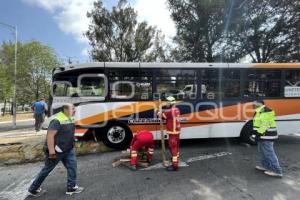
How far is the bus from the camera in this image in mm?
9547

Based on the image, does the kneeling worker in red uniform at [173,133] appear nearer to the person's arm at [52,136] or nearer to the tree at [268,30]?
the person's arm at [52,136]

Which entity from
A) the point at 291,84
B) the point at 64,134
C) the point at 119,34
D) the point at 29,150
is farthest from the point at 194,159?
the point at 119,34

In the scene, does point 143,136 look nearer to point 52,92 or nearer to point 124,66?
point 124,66

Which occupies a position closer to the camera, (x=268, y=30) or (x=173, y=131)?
(x=173, y=131)

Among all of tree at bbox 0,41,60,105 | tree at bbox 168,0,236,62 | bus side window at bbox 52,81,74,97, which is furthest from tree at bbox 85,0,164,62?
bus side window at bbox 52,81,74,97

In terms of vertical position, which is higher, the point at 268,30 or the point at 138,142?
the point at 268,30

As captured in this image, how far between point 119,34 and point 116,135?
2092 cm

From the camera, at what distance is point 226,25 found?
21.6 meters

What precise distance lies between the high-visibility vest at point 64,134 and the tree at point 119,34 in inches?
907

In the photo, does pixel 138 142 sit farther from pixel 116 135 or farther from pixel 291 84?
pixel 291 84

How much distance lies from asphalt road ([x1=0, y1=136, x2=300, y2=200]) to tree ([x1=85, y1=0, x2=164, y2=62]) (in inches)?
806

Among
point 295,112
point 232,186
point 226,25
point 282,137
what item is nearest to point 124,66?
point 232,186

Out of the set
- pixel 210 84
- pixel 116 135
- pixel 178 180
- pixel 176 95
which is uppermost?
pixel 210 84

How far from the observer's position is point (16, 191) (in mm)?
6258
